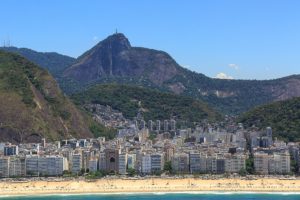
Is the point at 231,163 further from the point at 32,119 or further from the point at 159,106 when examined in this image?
the point at 159,106

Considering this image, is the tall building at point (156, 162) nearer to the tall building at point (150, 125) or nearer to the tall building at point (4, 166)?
the tall building at point (4, 166)

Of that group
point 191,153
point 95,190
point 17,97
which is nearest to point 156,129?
point 17,97

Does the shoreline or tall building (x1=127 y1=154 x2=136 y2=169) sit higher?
tall building (x1=127 y1=154 x2=136 y2=169)

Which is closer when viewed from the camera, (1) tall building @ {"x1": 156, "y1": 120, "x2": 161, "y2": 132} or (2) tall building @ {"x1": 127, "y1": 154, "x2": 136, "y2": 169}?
(2) tall building @ {"x1": 127, "y1": 154, "x2": 136, "y2": 169}

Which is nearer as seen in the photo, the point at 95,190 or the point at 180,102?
the point at 95,190

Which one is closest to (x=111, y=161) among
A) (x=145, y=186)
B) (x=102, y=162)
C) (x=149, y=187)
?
(x=102, y=162)

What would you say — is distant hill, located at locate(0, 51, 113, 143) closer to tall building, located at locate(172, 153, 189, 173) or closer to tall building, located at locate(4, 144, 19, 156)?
tall building, located at locate(4, 144, 19, 156)

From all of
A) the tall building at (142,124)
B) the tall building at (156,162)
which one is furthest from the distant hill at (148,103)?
the tall building at (156,162)

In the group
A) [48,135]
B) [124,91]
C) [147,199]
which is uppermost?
[124,91]

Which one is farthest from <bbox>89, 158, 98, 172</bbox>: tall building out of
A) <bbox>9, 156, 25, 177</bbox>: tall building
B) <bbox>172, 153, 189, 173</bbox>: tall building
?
<bbox>172, 153, 189, 173</bbox>: tall building
